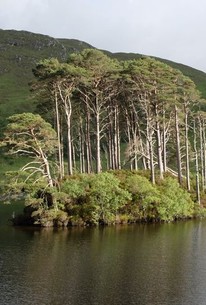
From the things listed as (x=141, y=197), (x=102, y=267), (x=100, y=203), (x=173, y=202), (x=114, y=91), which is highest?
(x=114, y=91)

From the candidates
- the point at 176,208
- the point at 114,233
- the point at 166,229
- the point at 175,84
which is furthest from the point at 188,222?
the point at 175,84

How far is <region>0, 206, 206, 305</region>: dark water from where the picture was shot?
3083cm

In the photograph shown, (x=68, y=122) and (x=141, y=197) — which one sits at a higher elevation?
(x=68, y=122)

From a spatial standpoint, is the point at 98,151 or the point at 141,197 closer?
the point at 141,197

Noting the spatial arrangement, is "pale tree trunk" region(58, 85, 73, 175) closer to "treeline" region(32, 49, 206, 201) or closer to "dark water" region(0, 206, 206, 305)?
"treeline" region(32, 49, 206, 201)

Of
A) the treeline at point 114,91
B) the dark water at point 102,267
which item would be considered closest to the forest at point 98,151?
the treeline at point 114,91

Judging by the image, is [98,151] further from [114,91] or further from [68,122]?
[114,91]

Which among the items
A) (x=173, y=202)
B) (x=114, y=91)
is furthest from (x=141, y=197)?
(x=114, y=91)

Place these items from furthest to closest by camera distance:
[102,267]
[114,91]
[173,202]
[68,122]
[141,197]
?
[114,91]
[68,122]
[173,202]
[141,197]
[102,267]

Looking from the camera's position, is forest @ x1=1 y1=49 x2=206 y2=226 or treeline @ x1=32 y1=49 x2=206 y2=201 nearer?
forest @ x1=1 y1=49 x2=206 y2=226

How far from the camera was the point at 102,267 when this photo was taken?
38500 mm

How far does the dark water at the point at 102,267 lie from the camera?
101ft

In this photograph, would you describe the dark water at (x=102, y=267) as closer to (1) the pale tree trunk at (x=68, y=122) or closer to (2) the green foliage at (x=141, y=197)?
(2) the green foliage at (x=141, y=197)

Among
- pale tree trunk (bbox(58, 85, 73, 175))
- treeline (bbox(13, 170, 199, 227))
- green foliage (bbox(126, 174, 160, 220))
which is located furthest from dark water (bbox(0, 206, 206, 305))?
pale tree trunk (bbox(58, 85, 73, 175))
